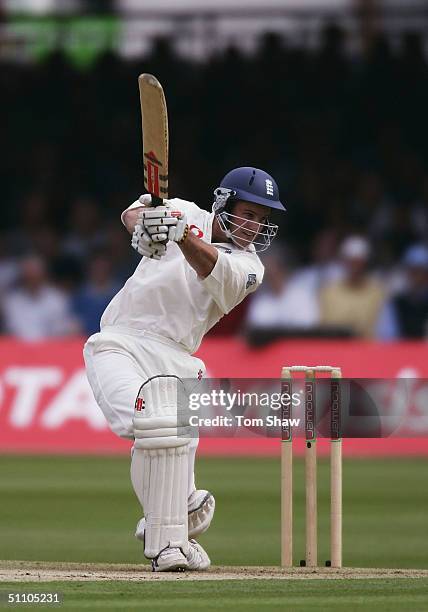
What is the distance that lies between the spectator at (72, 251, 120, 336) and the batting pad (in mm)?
6834

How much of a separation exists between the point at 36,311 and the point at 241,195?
677 cm

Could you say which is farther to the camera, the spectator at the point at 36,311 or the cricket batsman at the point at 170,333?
the spectator at the point at 36,311

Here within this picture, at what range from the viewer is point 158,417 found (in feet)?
17.5

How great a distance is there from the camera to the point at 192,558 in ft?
18.0

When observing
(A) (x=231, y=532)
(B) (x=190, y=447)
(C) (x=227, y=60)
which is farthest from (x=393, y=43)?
(B) (x=190, y=447)

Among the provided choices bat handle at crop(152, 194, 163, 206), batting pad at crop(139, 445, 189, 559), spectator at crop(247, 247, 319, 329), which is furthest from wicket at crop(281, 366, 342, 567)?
spectator at crop(247, 247, 319, 329)

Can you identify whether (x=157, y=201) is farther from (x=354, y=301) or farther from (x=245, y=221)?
(x=354, y=301)

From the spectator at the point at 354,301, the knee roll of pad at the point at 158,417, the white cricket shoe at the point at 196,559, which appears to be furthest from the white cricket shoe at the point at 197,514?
the spectator at the point at 354,301

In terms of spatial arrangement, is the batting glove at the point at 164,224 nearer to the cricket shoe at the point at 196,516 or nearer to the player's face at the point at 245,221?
the player's face at the point at 245,221

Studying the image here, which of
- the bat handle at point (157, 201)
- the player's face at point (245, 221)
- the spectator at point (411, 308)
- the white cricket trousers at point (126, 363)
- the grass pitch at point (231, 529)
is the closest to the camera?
the grass pitch at point (231, 529)

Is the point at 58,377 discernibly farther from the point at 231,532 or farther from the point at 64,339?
the point at 231,532

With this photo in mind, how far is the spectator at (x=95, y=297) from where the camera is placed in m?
12.2

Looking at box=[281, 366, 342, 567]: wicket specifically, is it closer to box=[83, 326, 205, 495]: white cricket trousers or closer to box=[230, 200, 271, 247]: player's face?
box=[83, 326, 205, 495]: white cricket trousers

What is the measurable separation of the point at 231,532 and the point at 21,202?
776 cm
